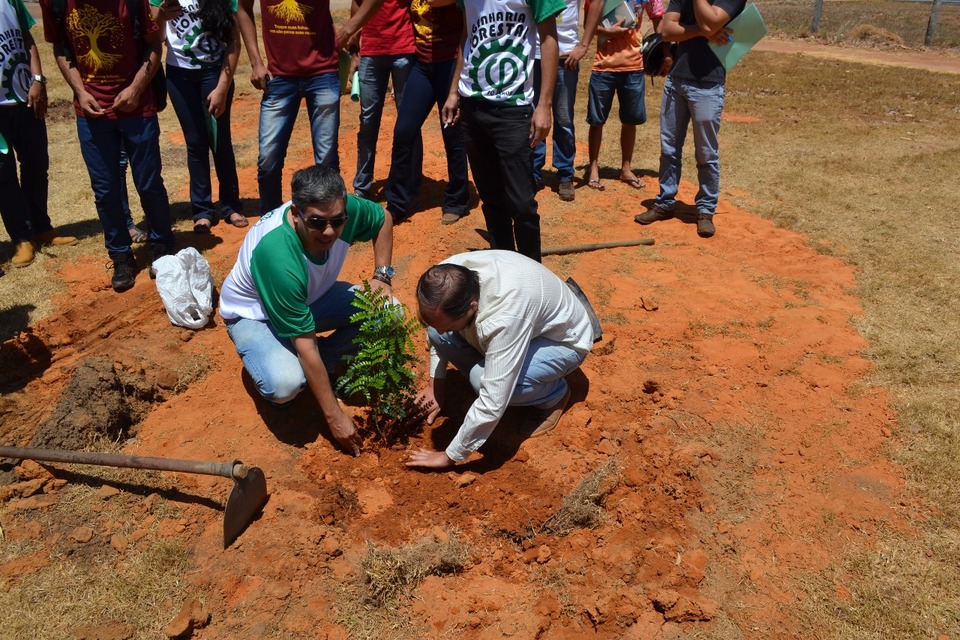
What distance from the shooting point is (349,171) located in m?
6.97

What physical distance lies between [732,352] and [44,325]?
168 inches

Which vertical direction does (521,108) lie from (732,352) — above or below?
above

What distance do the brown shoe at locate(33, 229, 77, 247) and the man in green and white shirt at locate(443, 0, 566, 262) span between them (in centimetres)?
345

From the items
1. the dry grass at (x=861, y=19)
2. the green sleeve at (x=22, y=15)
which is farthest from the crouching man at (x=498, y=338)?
the dry grass at (x=861, y=19)

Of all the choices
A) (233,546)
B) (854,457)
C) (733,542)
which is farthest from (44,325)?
(854,457)

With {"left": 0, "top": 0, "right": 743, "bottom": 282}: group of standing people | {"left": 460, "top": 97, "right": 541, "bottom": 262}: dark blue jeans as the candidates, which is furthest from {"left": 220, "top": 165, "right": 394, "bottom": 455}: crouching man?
{"left": 0, "top": 0, "right": 743, "bottom": 282}: group of standing people

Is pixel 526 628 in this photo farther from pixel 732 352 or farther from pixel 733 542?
pixel 732 352

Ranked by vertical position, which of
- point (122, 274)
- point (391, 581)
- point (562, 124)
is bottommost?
point (391, 581)

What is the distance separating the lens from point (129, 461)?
305 cm

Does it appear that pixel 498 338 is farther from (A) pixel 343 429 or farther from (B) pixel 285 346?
(B) pixel 285 346

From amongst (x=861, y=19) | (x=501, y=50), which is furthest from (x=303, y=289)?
(x=861, y=19)

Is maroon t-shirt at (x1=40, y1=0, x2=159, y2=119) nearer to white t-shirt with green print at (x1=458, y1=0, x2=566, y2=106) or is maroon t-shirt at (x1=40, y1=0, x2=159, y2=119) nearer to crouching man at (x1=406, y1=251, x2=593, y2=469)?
white t-shirt with green print at (x1=458, y1=0, x2=566, y2=106)

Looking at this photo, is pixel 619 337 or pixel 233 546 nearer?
pixel 233 546

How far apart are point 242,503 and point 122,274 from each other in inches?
105
